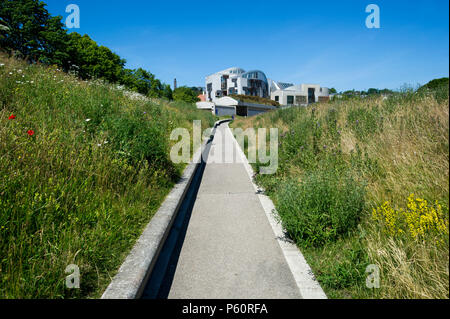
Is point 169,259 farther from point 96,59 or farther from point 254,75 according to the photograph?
point 254,75

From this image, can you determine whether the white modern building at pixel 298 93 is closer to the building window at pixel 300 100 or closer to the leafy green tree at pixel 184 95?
the building window at pixel 300 100

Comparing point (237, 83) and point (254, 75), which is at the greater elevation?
point (254, 75)

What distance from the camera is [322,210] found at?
3756 millimetres

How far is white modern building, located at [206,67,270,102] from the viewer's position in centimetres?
8510

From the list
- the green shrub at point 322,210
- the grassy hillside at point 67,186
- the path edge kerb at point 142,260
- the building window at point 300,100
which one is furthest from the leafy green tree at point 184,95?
the green shrub at point 322,210

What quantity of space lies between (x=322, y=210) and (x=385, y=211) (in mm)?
775

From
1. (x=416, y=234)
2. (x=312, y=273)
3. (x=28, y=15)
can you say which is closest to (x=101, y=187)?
(x=312, y=273)

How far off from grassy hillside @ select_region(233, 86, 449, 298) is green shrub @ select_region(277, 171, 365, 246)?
0.04 ft

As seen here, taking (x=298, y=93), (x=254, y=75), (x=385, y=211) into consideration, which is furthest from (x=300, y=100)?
(x=298, y=93)

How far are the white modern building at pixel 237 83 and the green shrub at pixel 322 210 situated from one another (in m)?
82.7

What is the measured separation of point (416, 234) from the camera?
2.72 metres

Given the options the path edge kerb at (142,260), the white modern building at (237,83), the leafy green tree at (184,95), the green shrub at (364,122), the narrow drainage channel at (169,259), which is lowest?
the narrow drainage channel at (169,259)

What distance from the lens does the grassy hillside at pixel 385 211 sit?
8.46ft

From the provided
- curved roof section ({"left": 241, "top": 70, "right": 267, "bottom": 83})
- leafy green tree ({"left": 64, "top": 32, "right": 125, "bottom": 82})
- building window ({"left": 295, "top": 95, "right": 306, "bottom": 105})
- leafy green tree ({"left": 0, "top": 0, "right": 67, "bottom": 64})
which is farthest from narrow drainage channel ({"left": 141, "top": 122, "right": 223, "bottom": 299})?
A: curved roof section ({"left": 241, "top": 70, "right": 267, "bottom": 83})
